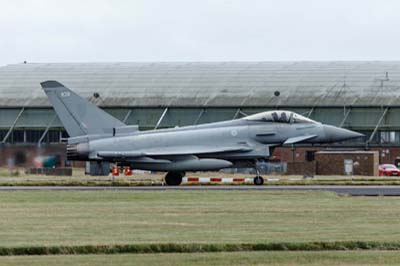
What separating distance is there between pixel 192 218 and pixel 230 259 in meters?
8.53

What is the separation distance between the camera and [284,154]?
280 feet

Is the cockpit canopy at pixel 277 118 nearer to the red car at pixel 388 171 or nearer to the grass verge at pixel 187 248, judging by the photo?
the red car at pixel 388 171

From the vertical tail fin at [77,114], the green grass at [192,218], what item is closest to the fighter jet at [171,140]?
the vertical tail fin at [77,114]

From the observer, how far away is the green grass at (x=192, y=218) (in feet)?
78.6

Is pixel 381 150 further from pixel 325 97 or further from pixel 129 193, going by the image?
pixel 129 193

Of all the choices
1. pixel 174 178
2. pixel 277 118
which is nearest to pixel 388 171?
pixel 277 118

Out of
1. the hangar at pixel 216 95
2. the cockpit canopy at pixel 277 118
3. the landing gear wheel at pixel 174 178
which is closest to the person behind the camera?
the landing gear wheel at pixel 174 178

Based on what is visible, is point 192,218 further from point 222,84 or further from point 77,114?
point 222,84

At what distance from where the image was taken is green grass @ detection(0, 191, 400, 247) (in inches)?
944

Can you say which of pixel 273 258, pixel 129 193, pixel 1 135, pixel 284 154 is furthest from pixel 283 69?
pixel 273 258

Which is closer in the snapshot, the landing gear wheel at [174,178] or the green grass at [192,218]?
the green grass at [192,218]

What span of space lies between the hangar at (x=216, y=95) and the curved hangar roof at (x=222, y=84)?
72mm

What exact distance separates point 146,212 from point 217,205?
345 centimetres

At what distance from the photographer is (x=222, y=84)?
91250 millimetres
